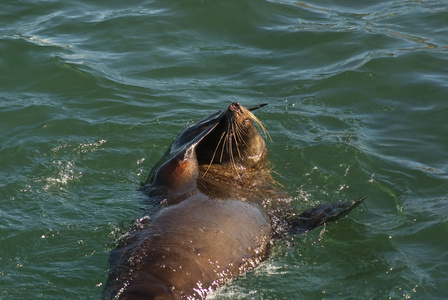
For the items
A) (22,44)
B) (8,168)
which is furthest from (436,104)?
(22,44)

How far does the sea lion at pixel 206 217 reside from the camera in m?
4.88

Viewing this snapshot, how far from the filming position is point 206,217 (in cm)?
554

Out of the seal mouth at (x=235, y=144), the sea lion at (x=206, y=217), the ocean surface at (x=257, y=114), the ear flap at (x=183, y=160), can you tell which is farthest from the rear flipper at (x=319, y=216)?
the ear flap at (x=183, y=160)

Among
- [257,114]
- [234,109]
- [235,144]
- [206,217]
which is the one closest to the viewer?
[206,217]

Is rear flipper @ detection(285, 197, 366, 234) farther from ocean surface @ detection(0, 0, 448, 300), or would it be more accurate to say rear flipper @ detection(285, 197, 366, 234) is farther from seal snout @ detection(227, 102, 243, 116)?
seal snout @ detection(227, 102, 243, 116)

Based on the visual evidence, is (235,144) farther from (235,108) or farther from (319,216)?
(319,216)

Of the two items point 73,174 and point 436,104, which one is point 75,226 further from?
point 436,104

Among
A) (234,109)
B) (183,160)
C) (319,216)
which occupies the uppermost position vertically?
(234,109)

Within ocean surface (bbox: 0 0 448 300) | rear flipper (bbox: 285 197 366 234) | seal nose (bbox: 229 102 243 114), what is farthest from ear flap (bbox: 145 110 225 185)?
rear flipper (bbox: 285 197 366 234)

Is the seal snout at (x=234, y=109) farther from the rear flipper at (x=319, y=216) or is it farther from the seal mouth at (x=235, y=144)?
the rear flipper at (x=319, y=216)

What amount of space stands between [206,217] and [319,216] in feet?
3.36

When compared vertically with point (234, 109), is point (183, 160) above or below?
below

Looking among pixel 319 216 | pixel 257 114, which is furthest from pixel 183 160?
pixel 257 114

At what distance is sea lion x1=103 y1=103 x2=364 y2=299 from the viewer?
16.0 ft
